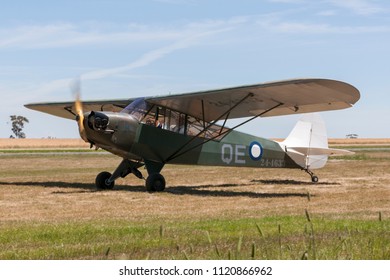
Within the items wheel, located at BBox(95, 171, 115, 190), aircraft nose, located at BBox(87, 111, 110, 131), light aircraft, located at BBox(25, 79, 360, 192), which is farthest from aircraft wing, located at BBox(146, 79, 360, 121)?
wheel, located at BBox(95, 171, 115, 190)

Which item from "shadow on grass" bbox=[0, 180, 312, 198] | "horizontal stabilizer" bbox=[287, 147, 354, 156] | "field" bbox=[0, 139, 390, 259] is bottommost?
"shadow on grass" bbox=[0, 180, 312, 198]

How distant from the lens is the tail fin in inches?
872

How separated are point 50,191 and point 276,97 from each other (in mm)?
7147

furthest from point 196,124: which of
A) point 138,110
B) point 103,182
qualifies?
point 103,182

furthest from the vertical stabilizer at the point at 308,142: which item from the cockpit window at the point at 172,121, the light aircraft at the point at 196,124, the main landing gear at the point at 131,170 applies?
the main landing gear at the point at 131,170

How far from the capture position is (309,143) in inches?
886

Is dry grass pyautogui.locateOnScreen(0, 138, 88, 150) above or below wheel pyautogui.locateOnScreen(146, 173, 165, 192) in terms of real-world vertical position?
below

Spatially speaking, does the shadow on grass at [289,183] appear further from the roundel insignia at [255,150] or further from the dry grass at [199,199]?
the roundel insignia at [255,150]

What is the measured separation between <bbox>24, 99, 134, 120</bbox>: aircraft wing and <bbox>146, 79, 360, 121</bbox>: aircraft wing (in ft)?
8.40

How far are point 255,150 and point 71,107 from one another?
7.21 m

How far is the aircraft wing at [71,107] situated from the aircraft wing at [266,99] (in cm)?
256

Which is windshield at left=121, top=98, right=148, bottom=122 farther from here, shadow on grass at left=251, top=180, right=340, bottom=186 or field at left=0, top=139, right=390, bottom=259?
shadow on grass at left=251, top=180, right=340, bottom=186

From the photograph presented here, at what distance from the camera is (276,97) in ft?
55.3

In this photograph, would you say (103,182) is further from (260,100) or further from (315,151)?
(315,151)
